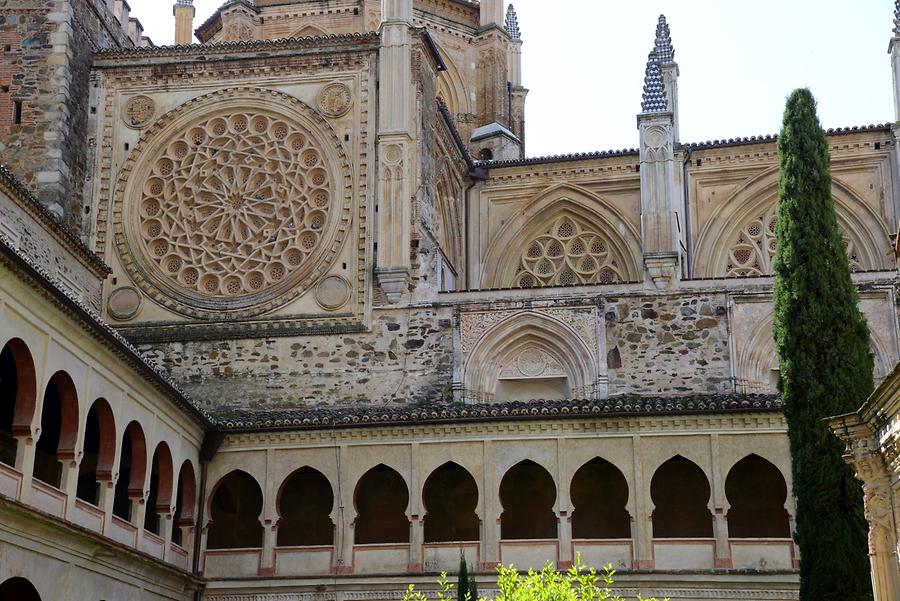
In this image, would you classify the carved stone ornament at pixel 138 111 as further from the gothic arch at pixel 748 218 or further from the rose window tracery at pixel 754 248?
the rose window tracery at pixel 754 248

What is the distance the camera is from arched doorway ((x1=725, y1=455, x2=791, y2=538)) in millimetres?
25969

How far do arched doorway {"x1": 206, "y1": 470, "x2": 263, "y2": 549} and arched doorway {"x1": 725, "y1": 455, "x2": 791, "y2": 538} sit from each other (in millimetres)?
8440

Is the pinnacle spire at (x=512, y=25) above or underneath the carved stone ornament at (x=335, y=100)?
above

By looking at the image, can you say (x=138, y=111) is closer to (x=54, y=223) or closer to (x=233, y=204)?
(x=233, y=204)

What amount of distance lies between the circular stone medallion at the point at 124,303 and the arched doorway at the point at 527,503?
25.9ft

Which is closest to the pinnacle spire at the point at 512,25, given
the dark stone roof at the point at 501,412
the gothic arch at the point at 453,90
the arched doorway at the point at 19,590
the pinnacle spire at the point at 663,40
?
the gothic arch at the point at 453,90

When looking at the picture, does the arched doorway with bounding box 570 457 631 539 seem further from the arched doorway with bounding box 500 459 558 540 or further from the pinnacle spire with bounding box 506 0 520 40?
the pinnacle spire with bounding box 506 0 520 40

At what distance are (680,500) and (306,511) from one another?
6701 millimetres

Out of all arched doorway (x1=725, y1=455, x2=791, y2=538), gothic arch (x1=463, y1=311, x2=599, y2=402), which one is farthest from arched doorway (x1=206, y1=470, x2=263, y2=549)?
arched doorway (x1=725, y1=455, x2=791, y2=538)

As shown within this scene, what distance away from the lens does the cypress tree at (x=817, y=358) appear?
19234mm

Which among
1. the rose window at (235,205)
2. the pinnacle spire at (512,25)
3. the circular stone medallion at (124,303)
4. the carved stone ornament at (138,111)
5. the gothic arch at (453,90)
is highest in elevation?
the pinnacle spire at (512,25)

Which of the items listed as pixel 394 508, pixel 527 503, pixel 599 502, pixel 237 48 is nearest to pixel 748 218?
pixel 599 502

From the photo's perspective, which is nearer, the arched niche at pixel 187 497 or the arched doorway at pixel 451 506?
the arched niche at pixel 187 497

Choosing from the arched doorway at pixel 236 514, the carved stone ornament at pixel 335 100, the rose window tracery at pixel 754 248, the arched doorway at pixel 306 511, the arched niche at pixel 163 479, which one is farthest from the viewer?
the rose window tracery at pixel 754 248
